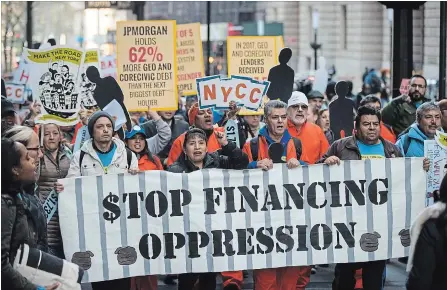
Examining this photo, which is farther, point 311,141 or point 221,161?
point 311,141

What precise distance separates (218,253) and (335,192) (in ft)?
3.14

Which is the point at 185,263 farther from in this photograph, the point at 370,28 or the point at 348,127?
the point at 370,28

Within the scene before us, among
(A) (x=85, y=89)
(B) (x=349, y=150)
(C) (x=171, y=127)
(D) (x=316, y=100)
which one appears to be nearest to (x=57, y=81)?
(A) (x=85, y=89)

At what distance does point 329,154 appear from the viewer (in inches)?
361

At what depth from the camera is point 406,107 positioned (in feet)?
41.8

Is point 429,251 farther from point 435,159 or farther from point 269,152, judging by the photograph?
point 435,159

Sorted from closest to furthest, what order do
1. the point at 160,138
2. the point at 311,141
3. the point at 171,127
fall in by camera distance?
1. the point at 311,141
2. the point at 160,138
3. the point at 171,127

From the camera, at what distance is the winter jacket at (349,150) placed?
9000 mm

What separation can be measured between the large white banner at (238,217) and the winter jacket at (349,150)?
0.73 feet

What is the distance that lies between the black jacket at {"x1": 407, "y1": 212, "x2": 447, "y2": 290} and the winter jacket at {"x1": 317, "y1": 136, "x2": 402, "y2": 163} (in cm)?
341

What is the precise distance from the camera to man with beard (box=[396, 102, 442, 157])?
32.8 ft

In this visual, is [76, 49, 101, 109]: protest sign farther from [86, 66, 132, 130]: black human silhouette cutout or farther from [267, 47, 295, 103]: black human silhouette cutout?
[267, 47, 295, 103]: black human silhouette cutout

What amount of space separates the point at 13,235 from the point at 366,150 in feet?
12.6

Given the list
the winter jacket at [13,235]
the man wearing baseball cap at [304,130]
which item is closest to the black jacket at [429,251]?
the winter jacket at [13,235]
